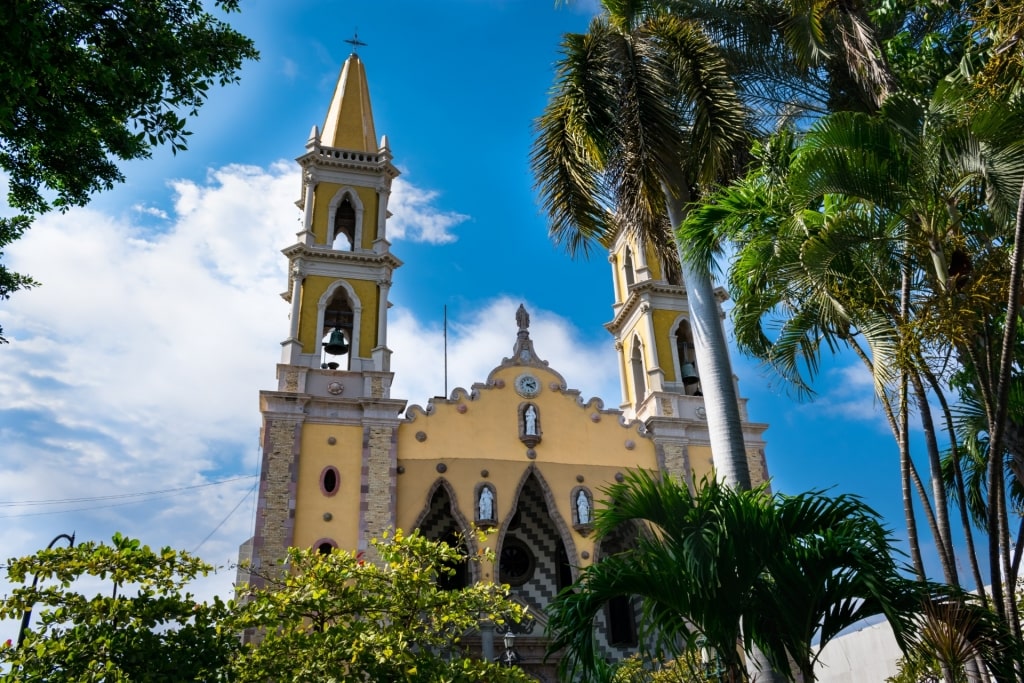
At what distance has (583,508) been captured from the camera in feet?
71.5

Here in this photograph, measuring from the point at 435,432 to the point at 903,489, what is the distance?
49.2 feet

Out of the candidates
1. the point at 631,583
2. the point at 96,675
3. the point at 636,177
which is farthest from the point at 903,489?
the point at 96,675

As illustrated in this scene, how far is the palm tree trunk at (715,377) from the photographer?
9.05 metres

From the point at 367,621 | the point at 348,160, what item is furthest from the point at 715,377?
the point at 348,160

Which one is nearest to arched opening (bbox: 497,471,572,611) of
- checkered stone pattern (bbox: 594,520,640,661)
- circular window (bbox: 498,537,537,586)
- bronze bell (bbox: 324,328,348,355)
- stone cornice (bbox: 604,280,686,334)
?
circular window (bbox: 498,537,537,586)

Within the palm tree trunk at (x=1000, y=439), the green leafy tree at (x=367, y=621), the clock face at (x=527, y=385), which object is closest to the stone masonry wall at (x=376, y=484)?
the clock face at (x=527, y=385)

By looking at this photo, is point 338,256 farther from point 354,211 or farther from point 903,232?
point 903,232

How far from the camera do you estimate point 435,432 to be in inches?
866

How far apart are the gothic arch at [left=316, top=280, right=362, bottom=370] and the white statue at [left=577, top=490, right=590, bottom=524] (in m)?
6.76

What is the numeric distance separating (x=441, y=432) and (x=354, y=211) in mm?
7435

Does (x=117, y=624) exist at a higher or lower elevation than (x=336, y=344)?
lower

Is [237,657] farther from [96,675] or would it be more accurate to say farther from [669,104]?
[669,104]

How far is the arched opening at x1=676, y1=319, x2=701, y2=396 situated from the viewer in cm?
2473

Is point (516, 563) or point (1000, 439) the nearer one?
point (1000, 439)
